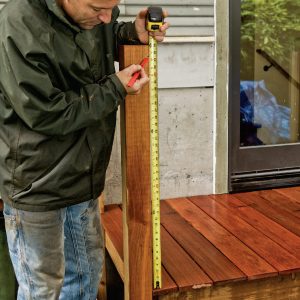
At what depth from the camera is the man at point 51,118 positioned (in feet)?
6.46

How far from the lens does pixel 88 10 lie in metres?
2.05

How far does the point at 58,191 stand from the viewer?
7.21ft

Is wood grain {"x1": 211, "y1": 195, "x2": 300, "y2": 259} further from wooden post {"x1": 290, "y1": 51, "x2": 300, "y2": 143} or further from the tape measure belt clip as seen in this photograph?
the tape measure belt clip

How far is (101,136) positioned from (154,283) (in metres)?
0.84

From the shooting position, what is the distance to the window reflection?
13.6ft

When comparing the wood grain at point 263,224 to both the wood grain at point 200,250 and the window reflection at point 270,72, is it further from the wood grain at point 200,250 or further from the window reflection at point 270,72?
the window reflection at point 270,72

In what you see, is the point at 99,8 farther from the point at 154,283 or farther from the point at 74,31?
the point at 154,283

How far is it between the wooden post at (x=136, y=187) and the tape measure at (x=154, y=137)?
2cm

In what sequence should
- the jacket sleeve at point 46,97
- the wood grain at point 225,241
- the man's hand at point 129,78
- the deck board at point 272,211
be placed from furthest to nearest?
1. the deck board at point 272,211
2. the wood grain at point 225,241
3. the man's hand at point 129,78
4. the jacket sleeve at point 46,97

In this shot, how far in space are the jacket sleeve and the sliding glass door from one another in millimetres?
1985

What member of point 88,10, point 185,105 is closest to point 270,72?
point 185,105

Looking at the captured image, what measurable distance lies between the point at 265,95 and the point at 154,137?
87.4 inches

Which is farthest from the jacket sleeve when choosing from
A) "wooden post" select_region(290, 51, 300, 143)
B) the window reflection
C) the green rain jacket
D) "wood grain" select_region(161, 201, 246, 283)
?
"wooden post" select_region(290, 51, 300, 143)

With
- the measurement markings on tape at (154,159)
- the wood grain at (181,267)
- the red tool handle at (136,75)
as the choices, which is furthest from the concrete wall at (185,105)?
the red tool handle at (136,75)
